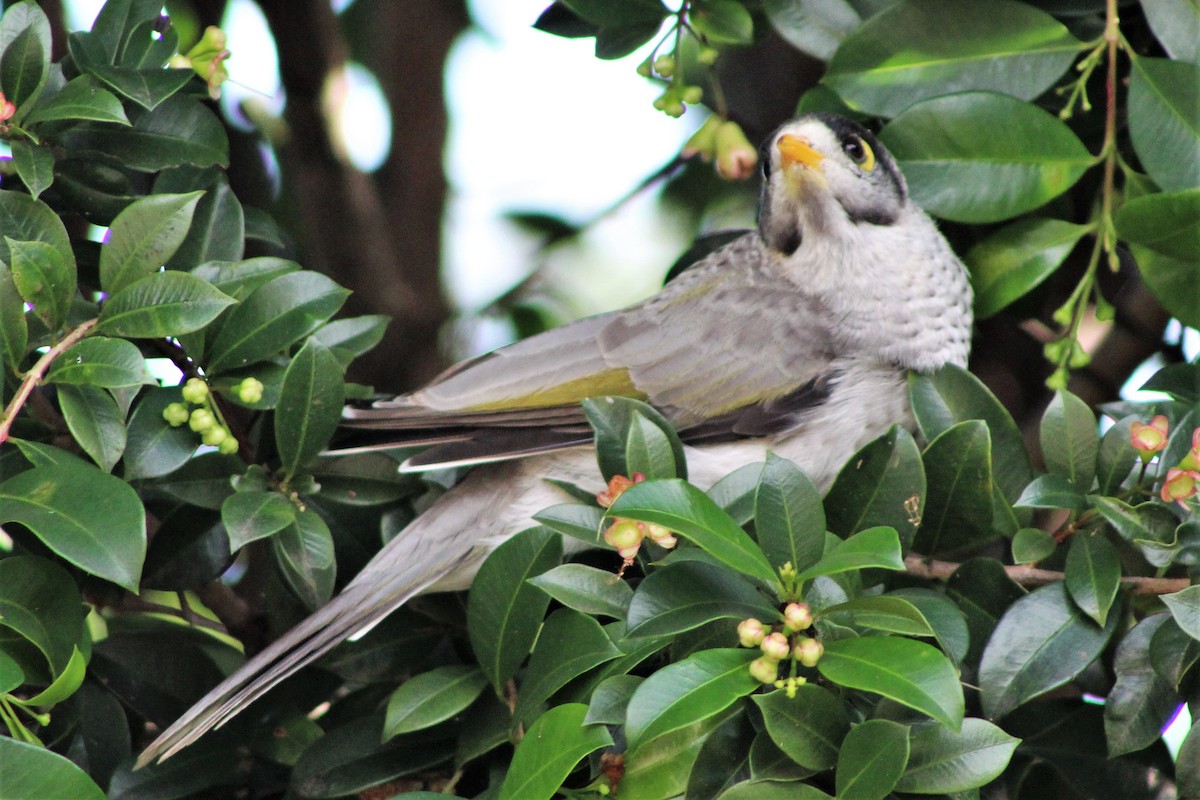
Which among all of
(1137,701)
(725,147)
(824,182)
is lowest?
(1137,701)

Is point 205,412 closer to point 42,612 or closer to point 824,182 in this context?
point 42,612

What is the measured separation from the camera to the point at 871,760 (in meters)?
1.58

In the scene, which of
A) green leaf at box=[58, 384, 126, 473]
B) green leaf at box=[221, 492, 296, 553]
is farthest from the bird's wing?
green leaf at box=[58, 384, 126, 473]

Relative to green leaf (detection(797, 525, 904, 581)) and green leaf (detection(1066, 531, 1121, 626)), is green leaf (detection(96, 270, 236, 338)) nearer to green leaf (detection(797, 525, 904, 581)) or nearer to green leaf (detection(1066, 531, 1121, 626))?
green leaf (detection(797, 525, 904, 581))

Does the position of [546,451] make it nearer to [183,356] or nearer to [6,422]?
[183,356]

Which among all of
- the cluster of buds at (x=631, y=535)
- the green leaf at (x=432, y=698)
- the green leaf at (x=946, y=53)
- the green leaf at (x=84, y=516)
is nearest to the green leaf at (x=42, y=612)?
the green leaf at (x=84, y=516)

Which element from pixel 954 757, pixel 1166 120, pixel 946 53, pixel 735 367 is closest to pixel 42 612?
pixel 954 757

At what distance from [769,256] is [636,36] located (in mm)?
689

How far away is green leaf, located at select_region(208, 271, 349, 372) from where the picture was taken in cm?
212

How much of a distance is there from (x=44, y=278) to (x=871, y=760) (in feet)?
4.56

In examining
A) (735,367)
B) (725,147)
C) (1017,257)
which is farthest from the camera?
(725,147)

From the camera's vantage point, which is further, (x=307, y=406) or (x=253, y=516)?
(x=307, y=406)

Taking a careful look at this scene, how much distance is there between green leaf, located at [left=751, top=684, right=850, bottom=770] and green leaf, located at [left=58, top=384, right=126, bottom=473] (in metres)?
1.03

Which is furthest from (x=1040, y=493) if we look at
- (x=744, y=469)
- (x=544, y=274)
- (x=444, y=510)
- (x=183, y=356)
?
(x=544, y=274)
